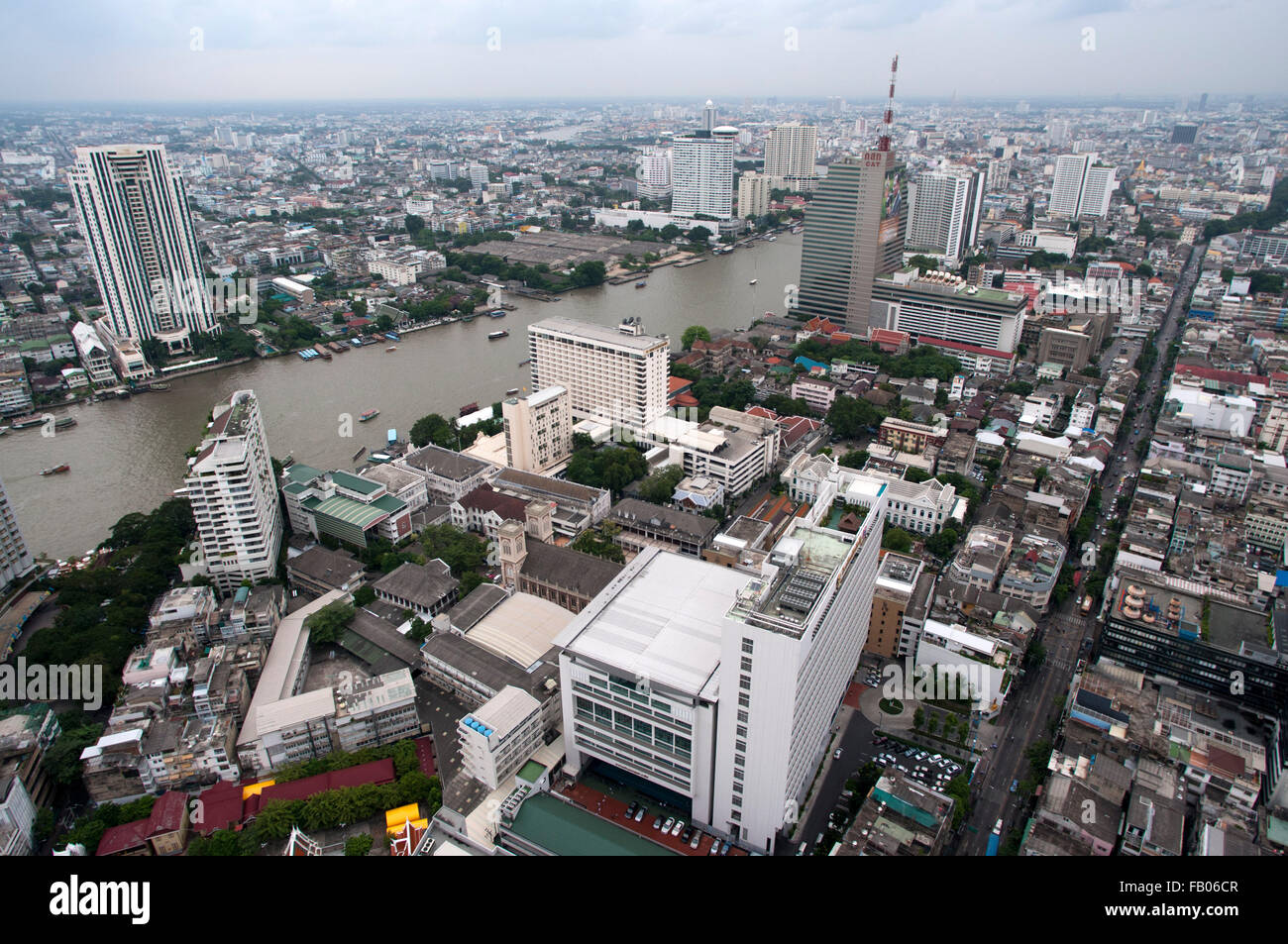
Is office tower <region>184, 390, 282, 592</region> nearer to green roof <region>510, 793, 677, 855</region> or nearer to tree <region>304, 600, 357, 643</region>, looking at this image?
tree <region>304, 600, 357, 643</region>

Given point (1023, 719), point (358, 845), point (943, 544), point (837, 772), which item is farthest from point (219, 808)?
point (943, 544)

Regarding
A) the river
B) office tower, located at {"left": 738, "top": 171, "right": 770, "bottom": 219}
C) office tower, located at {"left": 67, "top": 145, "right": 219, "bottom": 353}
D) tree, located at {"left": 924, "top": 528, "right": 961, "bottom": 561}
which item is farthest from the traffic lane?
office tower, located at {"left": 738, "top": 171, "right": 770, "bottom": 219}

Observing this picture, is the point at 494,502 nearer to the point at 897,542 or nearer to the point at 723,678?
the point at 897,542

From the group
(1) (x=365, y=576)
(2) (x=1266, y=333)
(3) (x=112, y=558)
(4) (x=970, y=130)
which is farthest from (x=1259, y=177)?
(3) (x=112, y=558)

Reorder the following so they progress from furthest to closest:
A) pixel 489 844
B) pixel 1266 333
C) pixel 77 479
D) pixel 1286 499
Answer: pixel 1266 333, pixel 77 479, pixel 1286 499, pixel 489 844

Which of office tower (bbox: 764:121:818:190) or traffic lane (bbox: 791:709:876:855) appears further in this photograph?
office tower (bbox: 764:121:818:190)
